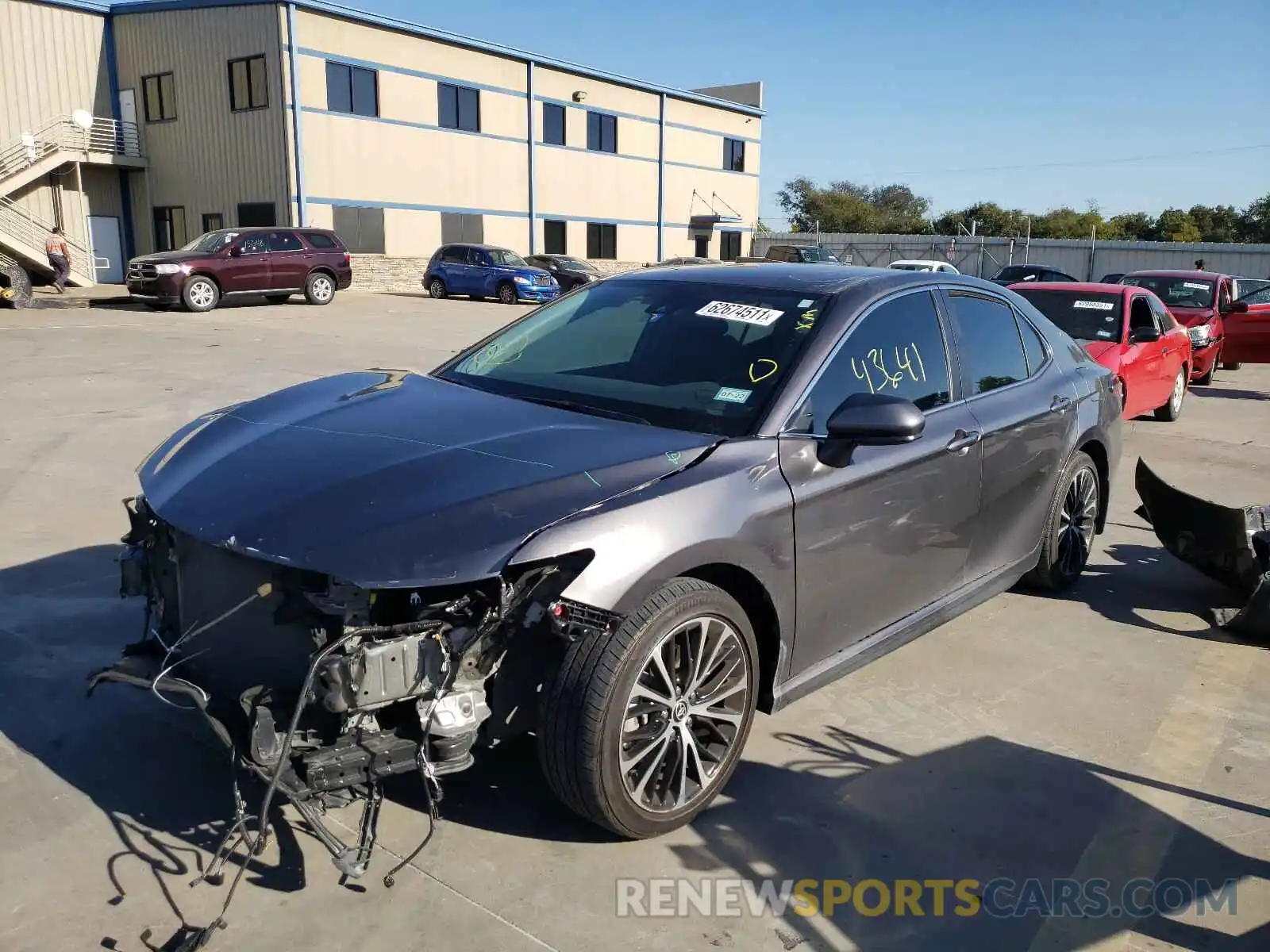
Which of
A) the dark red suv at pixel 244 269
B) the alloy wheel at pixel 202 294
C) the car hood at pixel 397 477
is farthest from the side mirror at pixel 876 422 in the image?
the alloy wheel at pixel 202 294

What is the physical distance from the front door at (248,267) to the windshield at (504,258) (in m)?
7.22

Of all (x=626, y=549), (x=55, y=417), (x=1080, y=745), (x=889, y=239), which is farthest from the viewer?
(x=889, y=239)

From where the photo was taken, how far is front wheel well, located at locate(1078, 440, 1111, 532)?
5539 mm

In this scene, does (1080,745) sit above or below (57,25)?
below

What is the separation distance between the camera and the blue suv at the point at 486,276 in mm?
28656

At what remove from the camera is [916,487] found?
393 centimetres

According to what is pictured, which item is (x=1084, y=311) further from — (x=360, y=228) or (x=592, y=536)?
(x=360, y=228)

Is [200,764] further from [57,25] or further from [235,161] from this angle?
[57,25]

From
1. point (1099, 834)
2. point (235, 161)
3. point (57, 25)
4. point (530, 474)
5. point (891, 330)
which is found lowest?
point (1099, 834)

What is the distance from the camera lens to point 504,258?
29.2 meters

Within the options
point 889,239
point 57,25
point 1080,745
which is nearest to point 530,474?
point 1080,745

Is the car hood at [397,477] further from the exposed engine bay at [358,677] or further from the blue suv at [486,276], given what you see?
the blue suv at [486,276]

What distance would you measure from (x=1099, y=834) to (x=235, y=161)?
105 feet

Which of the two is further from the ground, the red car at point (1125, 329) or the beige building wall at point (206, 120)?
the beige building wall at point (206, 120)
